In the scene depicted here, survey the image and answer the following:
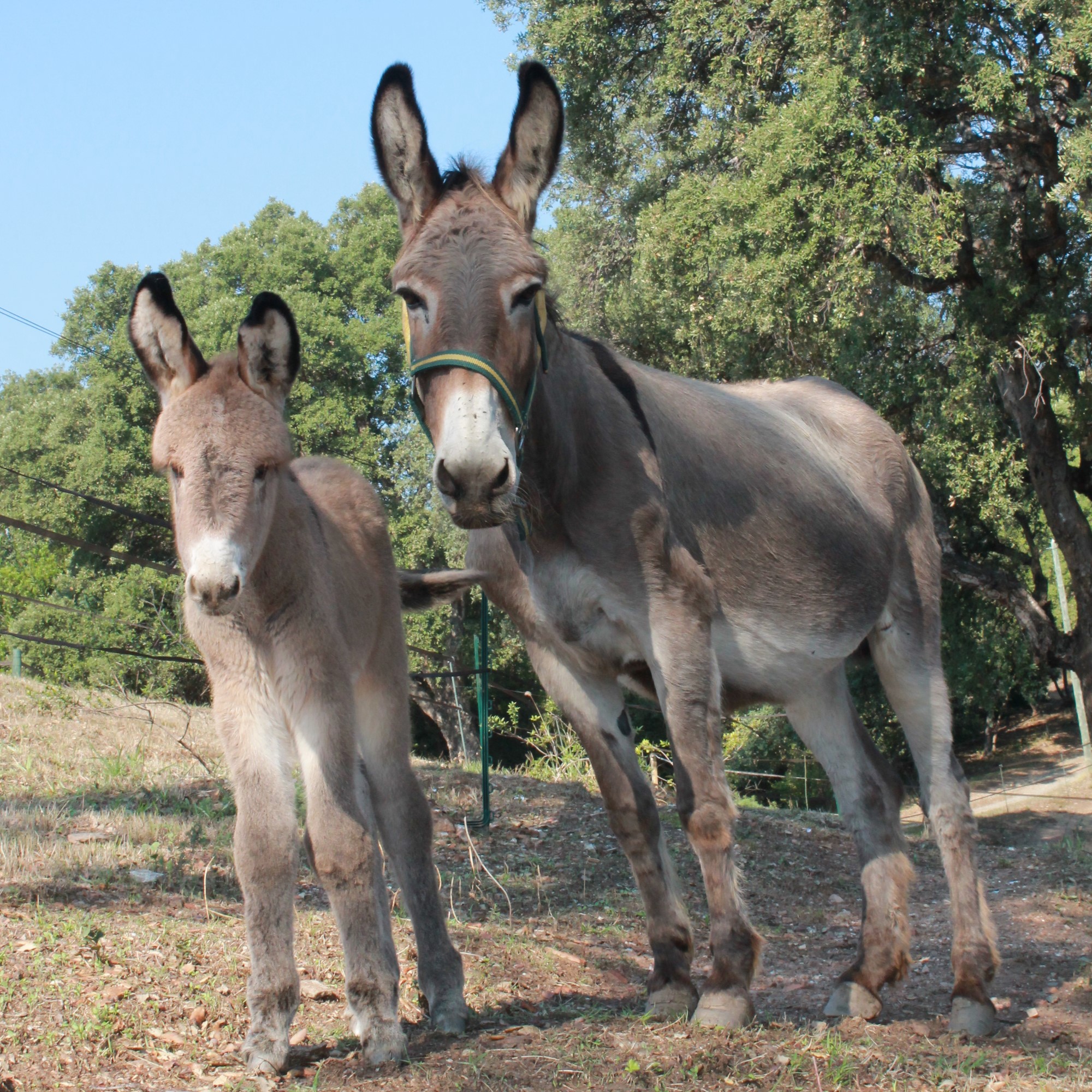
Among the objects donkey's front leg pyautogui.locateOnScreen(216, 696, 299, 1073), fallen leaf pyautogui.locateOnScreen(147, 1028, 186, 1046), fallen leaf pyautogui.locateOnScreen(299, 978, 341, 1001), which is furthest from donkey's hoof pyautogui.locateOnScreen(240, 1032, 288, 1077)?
fallen leaf pyautogui.locateOnScreen(299, 978, 341, 1001)

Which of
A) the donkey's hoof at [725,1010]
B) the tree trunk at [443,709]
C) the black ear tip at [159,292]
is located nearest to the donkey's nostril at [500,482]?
the black ear tip at [159,292]

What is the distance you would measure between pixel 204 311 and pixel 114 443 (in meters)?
4.10

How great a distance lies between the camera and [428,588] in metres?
4.96

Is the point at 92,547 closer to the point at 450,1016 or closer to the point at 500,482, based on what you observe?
the point at 450,1016

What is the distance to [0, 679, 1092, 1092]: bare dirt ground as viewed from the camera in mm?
3436

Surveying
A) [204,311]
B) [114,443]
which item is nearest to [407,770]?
[204,311]

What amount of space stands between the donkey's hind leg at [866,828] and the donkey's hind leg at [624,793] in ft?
3.00

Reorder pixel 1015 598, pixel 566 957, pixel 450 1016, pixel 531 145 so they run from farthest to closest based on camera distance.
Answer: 1. pixel 1015 598
2. pixel 566 957
3. pixel 450 1016
4. pixel 531 145

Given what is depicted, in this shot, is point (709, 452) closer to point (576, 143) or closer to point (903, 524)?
point (903, 524)

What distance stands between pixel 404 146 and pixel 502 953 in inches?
140

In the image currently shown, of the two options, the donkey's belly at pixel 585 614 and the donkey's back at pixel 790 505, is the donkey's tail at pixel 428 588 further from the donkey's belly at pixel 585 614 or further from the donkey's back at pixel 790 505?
the donkey's back at pixel 790 505

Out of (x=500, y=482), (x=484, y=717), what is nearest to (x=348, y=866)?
(x=500, y=482)

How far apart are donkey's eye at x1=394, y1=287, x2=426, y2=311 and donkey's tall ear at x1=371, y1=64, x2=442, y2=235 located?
1.11 ft

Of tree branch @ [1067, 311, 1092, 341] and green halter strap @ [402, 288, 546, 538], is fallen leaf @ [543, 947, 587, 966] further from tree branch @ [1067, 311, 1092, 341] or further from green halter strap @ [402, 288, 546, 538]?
tree branch @ [1067, 311, 1092, 341]
